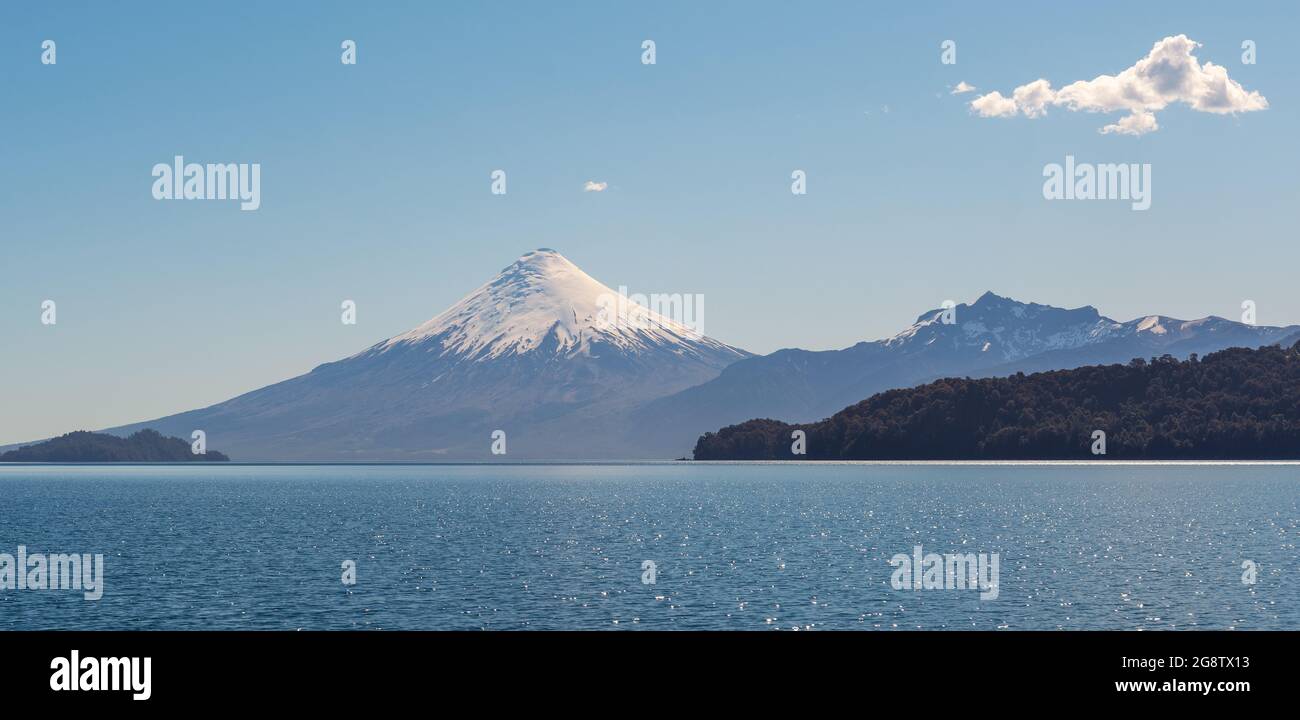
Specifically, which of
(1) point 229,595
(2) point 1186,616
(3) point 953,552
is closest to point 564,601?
(1) point 229,595

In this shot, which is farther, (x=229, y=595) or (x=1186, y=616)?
(x=229, y=595)

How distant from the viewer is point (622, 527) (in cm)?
14212
